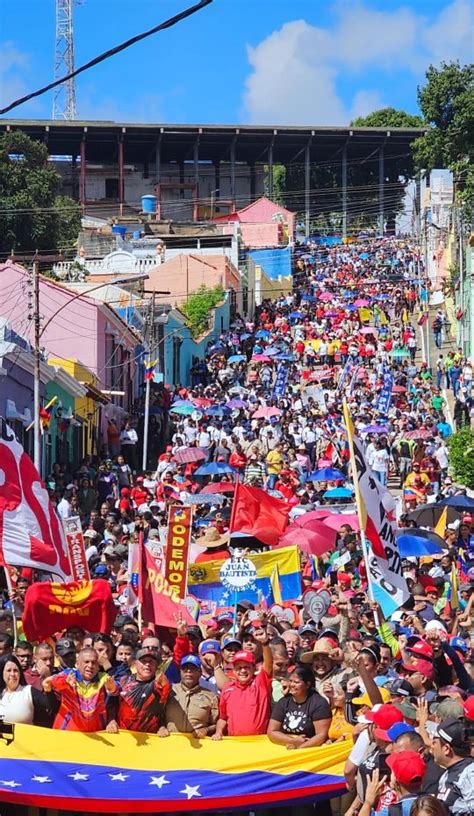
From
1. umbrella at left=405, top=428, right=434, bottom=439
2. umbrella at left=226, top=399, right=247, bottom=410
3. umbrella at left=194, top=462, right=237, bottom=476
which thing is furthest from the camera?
umbrella at left=226, top=399, right=247, bottom=410

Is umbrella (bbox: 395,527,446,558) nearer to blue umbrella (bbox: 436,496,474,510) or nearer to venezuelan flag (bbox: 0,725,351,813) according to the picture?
blue umbrella (bbox: 436,496,474,510)

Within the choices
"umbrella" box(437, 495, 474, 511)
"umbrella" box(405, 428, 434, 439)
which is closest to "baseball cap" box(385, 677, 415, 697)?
"umbrella" box(437, 495, 474, 511)

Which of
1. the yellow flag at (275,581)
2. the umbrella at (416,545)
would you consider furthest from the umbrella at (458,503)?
the yellow flag at (275,581)

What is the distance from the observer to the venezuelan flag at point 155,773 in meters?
9.48

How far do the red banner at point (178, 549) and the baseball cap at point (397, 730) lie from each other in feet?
20.7

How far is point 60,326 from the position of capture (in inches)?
1559

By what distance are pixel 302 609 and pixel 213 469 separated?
1414 centimetres

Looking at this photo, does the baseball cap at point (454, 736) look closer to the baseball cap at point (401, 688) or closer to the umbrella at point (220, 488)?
the baseball cap at point (401, 688)

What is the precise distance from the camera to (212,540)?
20.8 metres

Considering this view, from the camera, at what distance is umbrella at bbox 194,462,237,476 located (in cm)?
2946

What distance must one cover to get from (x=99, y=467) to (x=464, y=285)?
20.9 m

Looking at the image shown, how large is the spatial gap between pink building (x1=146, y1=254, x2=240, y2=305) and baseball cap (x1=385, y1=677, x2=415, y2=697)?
4650cm

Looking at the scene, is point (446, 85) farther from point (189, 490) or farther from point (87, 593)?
point (87, 593)

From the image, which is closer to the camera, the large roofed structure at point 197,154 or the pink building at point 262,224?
the pink building at point 262,224
